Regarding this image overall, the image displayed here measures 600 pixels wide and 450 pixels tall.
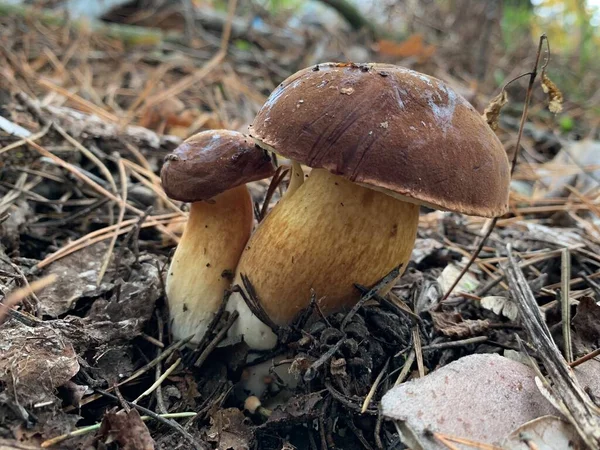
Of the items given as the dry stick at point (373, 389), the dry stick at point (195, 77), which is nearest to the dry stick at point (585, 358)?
the dry stick at point (373, 389)

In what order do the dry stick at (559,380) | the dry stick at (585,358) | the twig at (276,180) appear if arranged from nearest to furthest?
1. the dry stick at (559,380)
2. the dry stick at (585,358)
3. the twig at (276,180)

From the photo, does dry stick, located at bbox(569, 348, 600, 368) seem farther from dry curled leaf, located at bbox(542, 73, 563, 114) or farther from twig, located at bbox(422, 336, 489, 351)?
dry curled leaf, located at bbox(542, 73, 563, 114)

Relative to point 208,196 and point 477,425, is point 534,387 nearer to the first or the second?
point 477,425

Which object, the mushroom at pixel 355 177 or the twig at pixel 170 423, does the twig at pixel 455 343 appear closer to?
the mushroom at pixel 355 177

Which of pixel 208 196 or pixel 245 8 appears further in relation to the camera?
pixel 245 8

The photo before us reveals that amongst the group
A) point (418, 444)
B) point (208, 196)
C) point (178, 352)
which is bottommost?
point (178, 352)

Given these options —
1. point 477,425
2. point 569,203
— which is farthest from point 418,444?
point 569,203
